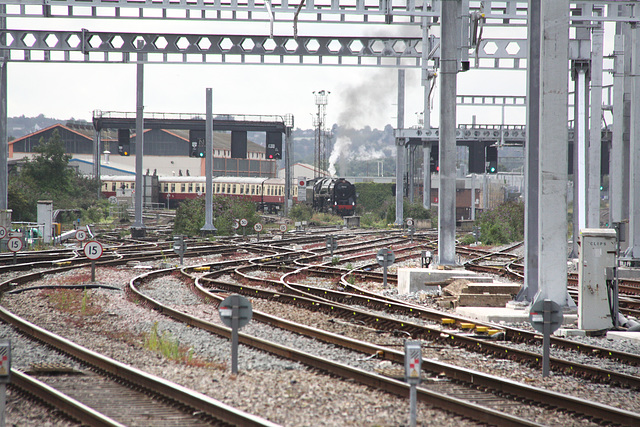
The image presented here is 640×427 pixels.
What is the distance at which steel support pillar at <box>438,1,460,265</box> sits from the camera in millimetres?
16078

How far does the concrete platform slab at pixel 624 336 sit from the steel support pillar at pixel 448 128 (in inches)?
216

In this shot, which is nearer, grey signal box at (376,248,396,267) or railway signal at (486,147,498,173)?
grey signal box at (376,248,396,267)

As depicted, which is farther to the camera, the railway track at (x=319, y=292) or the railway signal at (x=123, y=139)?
the railway signal at (x=123, y=139)

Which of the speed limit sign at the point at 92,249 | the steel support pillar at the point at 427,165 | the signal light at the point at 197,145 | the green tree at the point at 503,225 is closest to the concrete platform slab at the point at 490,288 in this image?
the speed limit sign at the point at 92,249

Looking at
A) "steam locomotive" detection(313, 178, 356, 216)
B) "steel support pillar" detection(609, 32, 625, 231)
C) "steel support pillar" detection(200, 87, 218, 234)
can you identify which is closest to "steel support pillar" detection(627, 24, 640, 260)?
"steel support pillar" detection(609, 32, 625, 231)

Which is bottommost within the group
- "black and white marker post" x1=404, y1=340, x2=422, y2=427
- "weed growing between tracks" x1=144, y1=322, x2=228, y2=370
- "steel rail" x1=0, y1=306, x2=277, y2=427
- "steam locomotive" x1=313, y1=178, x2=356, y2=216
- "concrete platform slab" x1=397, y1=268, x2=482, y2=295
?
"weed growing between tracks" x1=144, y1=322, x2=228, y2=370

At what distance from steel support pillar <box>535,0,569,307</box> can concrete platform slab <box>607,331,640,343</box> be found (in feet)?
3.89

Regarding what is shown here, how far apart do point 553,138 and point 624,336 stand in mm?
3296

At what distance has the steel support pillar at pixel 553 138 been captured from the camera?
37.0 ft

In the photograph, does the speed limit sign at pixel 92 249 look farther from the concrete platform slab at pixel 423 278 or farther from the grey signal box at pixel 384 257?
the concrete platform slab at pixel 423 278

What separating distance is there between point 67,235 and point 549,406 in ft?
95.7

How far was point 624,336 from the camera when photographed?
10.5 m

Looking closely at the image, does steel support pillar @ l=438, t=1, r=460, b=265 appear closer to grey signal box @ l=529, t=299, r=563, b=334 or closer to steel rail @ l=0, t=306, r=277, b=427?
grey signal box @ l=529, t=299, r=563, b=334

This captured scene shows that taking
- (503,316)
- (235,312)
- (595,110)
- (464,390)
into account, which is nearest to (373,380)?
(464,390)
